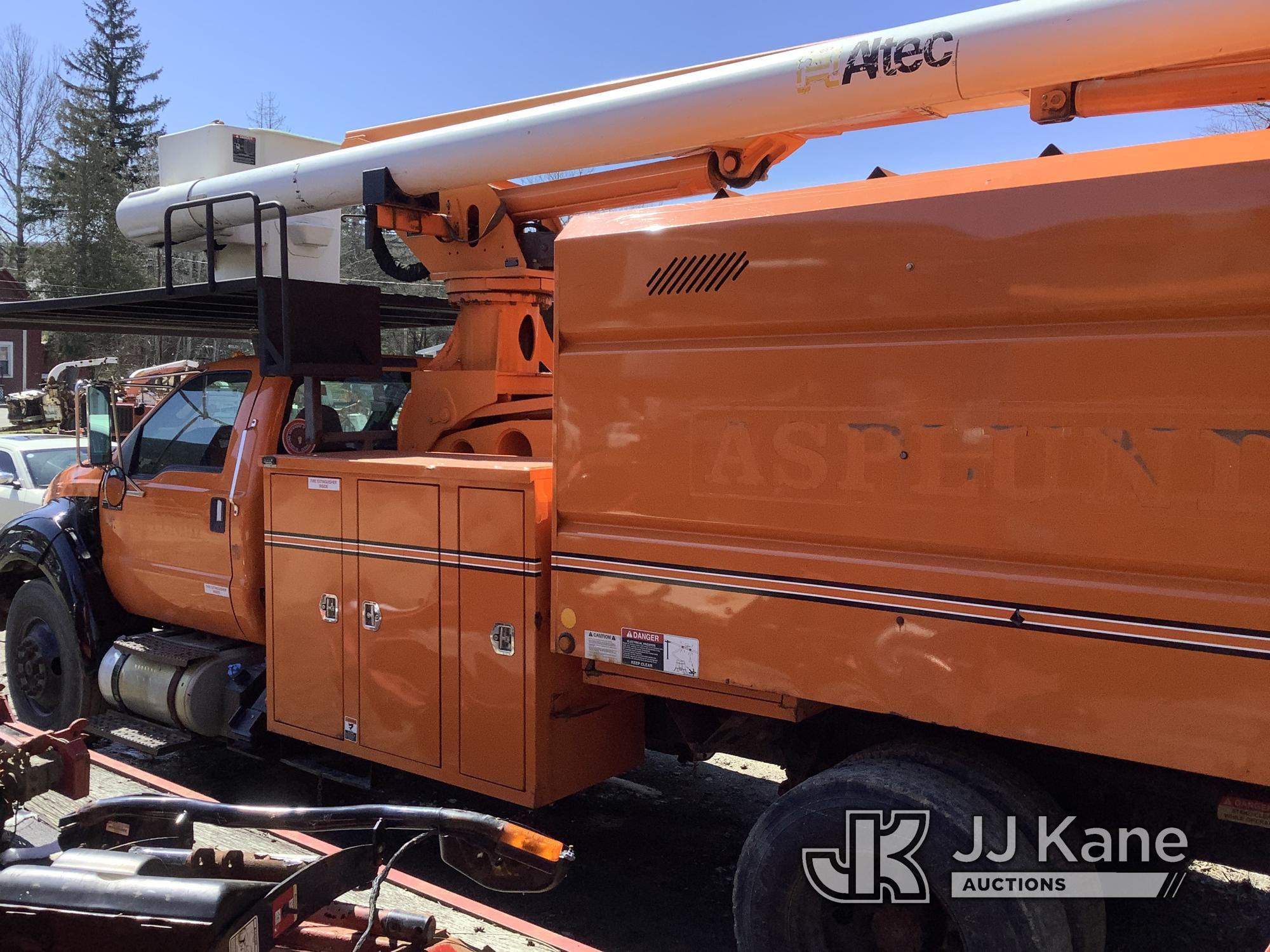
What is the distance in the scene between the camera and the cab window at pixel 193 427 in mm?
5504

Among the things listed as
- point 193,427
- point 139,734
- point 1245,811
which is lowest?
point 139,734

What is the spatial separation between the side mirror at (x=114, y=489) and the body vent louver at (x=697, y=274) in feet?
13.3

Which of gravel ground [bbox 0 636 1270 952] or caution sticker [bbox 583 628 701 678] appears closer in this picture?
caution sticker [bbox 583 628 701 678]

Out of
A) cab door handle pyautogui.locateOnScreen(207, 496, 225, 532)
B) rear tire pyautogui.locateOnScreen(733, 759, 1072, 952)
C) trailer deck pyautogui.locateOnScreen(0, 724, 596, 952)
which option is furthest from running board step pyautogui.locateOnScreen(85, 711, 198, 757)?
rear tire pyautogui.locateOnScreen(733, 759, 1072, 952)

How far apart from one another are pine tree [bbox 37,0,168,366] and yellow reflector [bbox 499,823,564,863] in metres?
31.0

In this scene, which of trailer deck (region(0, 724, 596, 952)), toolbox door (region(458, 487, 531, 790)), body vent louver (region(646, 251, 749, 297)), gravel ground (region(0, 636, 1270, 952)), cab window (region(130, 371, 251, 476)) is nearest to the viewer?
trailer deck (region(0, 724, 596, 952))

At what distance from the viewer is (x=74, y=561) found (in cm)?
606

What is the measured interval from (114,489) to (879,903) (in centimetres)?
504

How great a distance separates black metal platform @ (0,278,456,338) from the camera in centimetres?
531

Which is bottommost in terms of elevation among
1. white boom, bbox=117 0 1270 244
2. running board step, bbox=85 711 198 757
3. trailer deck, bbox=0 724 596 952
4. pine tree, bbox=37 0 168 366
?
running board step, bbox=85 711 198 757

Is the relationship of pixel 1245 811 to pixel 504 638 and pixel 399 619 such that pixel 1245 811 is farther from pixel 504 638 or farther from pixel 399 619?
→ pixel 399 619

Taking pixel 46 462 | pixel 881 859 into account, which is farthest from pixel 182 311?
pixel 46 462

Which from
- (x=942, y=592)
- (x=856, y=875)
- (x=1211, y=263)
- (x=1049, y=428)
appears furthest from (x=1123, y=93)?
(x=856, y=875)

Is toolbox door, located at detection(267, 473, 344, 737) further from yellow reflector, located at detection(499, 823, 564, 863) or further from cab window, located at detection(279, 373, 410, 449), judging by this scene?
yellow reflector, located at detection(499, 823, 564, 863)
